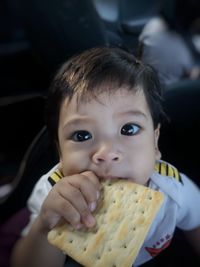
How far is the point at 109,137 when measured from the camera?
57 cm

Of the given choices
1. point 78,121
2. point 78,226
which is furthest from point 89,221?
point 78,121

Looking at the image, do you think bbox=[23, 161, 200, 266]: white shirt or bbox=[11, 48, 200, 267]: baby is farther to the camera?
bbox=[23, 161, 200, 266]: white shirt

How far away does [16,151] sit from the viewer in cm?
132

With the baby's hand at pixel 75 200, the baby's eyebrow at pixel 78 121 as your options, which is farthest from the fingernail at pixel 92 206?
the baby's eyebrow at pixel 78 121

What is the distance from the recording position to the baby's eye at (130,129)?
23.2 inches

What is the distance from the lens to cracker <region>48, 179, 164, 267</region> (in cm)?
53

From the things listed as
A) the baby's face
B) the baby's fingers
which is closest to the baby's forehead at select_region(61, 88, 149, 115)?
the baby's face

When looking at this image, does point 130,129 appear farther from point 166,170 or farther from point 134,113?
point 166,170

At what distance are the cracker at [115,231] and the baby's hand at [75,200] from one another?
0.01m

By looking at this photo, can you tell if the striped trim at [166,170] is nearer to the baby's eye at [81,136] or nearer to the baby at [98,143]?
the baby at [98,143]

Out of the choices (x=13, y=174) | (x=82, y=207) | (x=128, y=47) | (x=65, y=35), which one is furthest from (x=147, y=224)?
(x=13, y=174)

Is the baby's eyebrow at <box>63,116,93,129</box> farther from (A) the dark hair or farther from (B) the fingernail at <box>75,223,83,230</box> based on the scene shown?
(B) the fingernail at <box>75,223,83,230</box>

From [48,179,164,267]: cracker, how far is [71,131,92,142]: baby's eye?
0.06 metres

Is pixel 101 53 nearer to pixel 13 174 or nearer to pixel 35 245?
pixel 35 245
